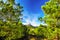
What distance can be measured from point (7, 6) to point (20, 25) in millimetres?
3818

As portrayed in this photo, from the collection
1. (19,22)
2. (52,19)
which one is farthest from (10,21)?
(52,19)

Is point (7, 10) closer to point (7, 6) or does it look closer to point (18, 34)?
point (7, 6)

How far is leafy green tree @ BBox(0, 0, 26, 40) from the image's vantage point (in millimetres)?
31323

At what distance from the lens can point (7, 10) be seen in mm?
32375

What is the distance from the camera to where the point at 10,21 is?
3256cm

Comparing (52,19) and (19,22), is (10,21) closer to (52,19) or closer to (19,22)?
(19,22)

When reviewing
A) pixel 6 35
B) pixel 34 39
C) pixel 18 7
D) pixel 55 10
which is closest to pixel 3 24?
pixel 6 35

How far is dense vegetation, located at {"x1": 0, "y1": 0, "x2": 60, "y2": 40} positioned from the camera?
3000cm

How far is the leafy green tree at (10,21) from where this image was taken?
3132cm

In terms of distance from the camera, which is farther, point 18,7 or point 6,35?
point 18,7

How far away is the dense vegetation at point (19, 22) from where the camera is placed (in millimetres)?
30000

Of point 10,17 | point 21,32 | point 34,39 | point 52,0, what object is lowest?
point 34,39

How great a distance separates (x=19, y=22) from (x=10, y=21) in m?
1.50

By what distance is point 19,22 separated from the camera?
32562 mm
